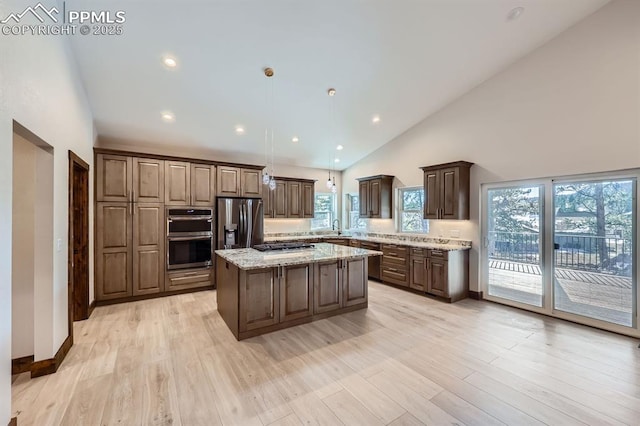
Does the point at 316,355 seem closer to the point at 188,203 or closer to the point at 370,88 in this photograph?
the point at 188,203

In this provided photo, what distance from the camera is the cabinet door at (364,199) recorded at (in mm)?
6457

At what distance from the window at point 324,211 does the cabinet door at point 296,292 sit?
12.7 feet

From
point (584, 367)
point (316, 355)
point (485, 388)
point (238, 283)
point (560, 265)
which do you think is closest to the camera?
point (485, 388)

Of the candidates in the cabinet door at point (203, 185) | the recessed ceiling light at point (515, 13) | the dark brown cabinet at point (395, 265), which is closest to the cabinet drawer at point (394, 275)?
the dark brown cabinet at point (395, 265)

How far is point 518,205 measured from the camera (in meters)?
4.25

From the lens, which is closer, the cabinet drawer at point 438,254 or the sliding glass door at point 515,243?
the sliding glass door at point 515,243

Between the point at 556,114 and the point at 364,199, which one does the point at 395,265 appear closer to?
the point at 364,199

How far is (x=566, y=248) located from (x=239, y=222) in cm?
543

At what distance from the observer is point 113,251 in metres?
4.20

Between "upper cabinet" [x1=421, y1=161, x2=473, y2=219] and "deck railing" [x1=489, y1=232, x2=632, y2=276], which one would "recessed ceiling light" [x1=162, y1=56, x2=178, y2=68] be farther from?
"deck railing" [x1=489, y1=232, x2=632, y2=276]

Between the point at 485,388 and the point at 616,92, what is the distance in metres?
3.91

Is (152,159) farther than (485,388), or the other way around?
(152,159)

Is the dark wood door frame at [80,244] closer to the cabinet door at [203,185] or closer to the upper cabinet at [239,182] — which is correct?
the cabinet door at [203,185]

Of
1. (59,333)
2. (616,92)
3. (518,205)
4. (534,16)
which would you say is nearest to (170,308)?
(59,333)
